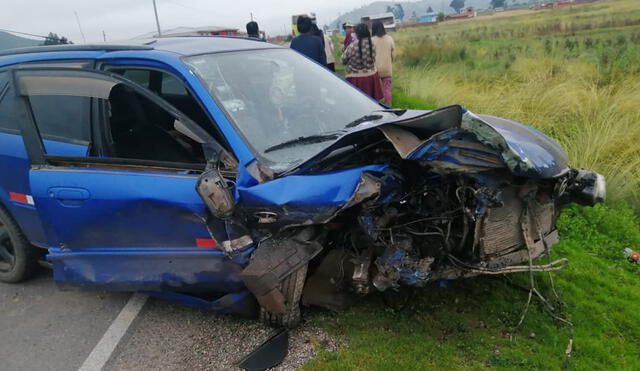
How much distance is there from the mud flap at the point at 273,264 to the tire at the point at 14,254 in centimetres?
224

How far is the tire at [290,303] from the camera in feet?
9.14

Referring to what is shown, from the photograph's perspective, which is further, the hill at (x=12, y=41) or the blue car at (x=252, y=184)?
the hill at (x=12, y=41)

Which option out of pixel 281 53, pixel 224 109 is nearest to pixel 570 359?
pixel 224 109

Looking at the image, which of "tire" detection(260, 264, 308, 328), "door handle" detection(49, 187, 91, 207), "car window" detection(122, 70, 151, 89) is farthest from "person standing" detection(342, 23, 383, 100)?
"door handle" detection(49, 187, 91, 207)

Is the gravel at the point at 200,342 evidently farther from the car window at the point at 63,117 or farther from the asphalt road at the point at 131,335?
the car window at the point at 63,117

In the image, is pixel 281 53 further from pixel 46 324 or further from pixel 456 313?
pixel 46 324

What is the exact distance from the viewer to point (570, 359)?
9.00ft

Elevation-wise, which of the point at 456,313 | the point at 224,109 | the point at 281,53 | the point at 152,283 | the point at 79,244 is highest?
the point at 281,53

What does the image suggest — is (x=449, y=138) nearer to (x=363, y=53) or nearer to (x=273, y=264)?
(x=273, y=264)

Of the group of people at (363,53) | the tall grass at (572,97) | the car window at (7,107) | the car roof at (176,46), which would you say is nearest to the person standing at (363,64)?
the group of people at (363,53)

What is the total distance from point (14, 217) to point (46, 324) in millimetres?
864

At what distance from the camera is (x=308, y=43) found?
766cm

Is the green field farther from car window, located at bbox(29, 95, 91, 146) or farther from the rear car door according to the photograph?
car window, located at bbox(29, 95, 91, 146)

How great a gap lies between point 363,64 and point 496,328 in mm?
5417
